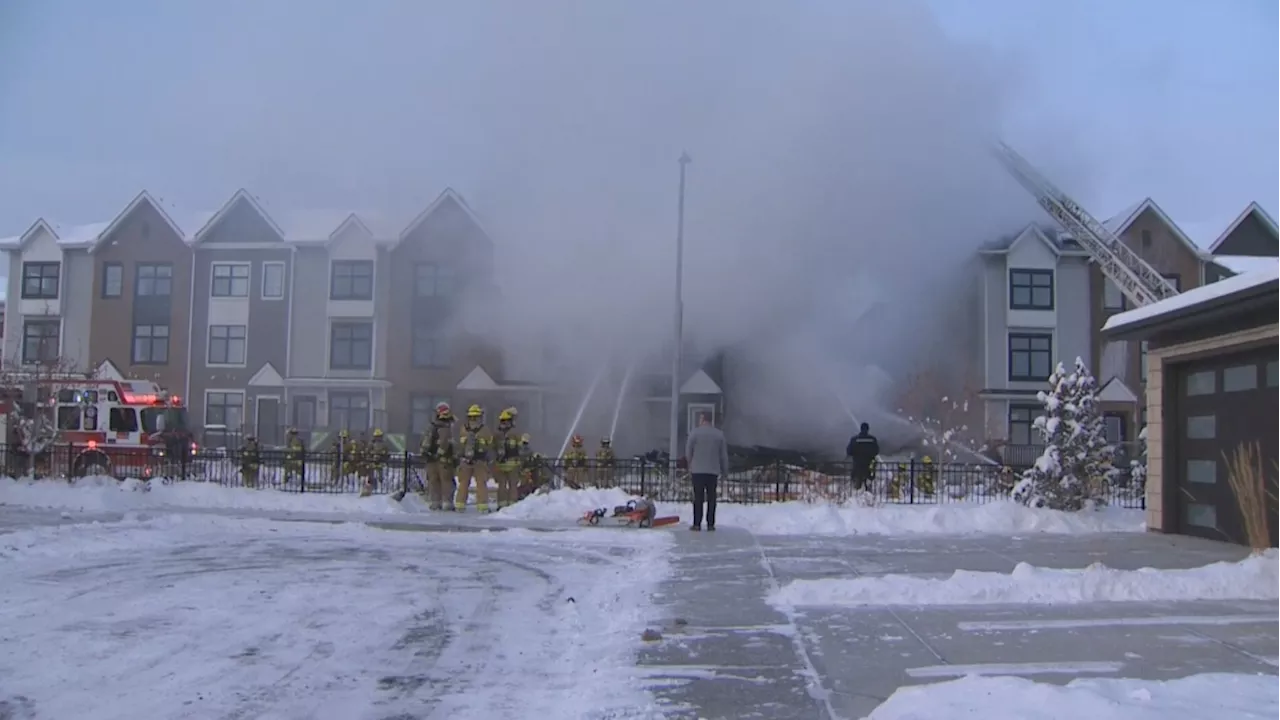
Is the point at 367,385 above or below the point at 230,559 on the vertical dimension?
A: above

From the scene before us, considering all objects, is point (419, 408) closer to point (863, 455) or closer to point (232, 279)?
point (232, 279)

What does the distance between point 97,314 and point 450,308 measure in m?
13.4

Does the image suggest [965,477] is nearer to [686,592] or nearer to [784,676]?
[686,592]

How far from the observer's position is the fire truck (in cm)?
2069

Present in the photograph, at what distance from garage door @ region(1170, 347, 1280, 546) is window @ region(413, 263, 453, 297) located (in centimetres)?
2774

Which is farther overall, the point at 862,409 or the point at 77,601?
the point at 862,409

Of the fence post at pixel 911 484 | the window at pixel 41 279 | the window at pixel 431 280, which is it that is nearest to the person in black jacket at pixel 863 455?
the fence post at pixel 911 484

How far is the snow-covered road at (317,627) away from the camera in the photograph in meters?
5.47

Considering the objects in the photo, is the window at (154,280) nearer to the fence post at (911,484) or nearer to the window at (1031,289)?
the window at (1031,289)

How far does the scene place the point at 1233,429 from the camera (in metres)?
12.2

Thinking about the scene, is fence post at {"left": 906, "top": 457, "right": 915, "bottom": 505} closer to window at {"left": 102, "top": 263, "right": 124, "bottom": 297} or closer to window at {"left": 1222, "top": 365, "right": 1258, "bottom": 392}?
window at {"left": 1222, "top": 365, "right": 1258, "bottom": 392}

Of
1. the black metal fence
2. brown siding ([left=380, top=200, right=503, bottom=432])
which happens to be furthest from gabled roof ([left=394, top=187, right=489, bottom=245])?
the black metal fence

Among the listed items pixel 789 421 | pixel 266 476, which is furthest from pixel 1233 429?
pixel 789 421

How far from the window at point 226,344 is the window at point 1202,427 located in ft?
107
